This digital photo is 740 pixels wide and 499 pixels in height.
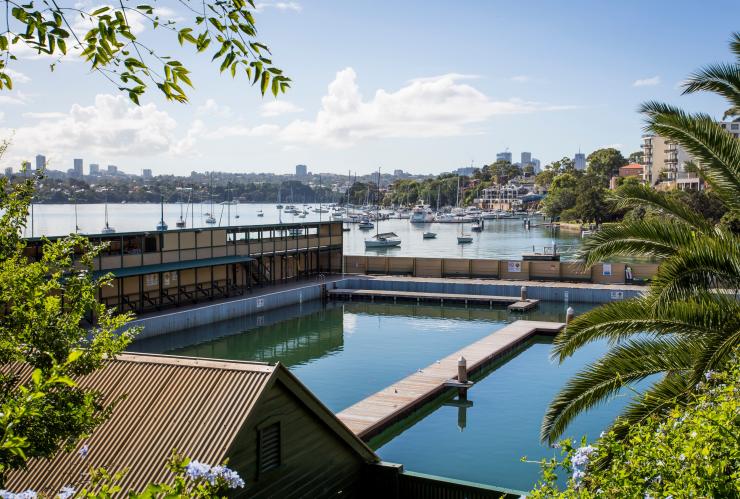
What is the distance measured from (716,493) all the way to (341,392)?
2364 centimetres

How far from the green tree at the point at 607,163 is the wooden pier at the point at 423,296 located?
147361 millimetres

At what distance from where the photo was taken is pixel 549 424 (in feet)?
36.9

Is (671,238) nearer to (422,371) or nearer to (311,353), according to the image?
(422,371)

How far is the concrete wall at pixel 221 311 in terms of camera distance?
120ft

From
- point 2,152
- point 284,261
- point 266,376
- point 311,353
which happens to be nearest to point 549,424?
point 266,376

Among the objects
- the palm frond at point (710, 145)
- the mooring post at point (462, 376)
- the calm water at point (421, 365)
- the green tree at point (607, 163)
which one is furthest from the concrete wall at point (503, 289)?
the green tree at point (607, 163)

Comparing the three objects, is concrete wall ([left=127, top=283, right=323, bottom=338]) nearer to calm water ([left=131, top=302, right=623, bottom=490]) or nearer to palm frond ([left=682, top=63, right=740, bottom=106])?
calm water ([left=131, top=302, right=623, bottom=490])

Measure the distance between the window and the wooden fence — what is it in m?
38.9

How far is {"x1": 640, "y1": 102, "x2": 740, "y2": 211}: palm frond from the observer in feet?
37.4

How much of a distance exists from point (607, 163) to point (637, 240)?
621ft

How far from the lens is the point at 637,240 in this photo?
454 inches

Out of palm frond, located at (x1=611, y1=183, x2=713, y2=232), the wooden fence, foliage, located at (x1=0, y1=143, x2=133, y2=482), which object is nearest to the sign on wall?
the wooden fence

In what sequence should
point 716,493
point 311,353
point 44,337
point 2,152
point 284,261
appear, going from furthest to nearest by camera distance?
point 284,261
point 311,353
point 2,152
point 44,337
point 716,493

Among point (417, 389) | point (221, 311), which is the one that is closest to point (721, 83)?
point (417, 389)
